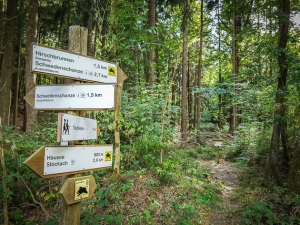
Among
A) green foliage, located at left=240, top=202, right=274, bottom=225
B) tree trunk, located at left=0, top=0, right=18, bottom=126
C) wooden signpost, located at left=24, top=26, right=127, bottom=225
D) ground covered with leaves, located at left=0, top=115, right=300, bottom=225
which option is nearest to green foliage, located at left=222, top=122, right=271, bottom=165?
ground covered with leaves, located at left=0, top=115, right=300, bottom=225

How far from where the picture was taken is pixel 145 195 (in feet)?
14.1

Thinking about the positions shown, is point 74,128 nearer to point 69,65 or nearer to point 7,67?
point 69,65

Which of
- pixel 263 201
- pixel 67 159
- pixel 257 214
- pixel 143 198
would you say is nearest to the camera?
pixel 67 159

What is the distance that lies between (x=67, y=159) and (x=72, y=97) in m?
0.63

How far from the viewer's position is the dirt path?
13.7ft

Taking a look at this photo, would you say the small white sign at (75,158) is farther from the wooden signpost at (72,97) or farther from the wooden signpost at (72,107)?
the wooden signpost at (72,97)

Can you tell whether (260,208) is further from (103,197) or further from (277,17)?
(277,17)

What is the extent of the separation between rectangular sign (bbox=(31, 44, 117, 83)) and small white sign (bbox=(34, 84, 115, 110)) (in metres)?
0.17

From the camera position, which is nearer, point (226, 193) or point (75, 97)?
point (75, 97)

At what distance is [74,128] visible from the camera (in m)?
2.01

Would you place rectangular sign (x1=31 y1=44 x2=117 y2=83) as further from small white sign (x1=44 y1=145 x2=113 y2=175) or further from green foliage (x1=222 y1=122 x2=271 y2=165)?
green foliage (x1=222 y1=122 x2=271 y2=165)

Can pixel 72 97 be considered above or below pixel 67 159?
above

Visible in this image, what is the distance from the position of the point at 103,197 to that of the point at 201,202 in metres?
2.14

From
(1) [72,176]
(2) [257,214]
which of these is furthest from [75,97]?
(2) [257,214]
